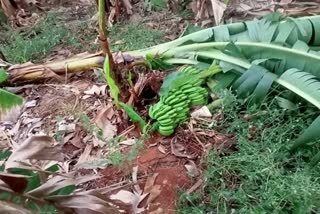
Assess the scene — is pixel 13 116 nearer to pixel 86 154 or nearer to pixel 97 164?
pixel 86 154

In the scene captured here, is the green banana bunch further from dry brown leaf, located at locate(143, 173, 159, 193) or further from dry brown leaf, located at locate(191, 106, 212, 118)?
dry brown leaf, located at locate(143, 173, 159, 193)

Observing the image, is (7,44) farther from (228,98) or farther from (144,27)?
(228,98)

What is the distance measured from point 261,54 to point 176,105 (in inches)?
15.9

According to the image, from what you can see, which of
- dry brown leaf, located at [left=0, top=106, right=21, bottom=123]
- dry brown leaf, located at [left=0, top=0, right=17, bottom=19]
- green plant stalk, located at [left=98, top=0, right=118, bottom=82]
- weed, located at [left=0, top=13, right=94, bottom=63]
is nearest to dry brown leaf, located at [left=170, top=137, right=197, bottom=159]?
green plant stalk, located at [left=98, top=0, right=118, bottom=82]

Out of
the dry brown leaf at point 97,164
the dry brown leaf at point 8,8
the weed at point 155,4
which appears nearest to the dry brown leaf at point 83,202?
the dry brown leaf at point 97,164

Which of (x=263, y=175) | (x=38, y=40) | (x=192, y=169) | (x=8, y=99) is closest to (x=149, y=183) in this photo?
(x=192, y=169)

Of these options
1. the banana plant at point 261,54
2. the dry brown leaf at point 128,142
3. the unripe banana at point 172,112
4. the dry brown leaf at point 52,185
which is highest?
the dry brown leaf at point 52,185

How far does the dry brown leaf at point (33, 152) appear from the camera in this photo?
1.41 metres

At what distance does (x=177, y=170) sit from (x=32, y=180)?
26.2 inches

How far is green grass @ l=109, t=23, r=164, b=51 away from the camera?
2680 millimetres

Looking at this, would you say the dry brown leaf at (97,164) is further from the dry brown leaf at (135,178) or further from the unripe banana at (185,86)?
the unripe banana at (185,86)

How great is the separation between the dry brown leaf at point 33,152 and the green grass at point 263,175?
50cm

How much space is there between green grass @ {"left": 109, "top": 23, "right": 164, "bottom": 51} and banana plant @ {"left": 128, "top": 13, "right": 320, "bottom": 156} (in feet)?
1.00

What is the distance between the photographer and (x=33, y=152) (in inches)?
56.3
